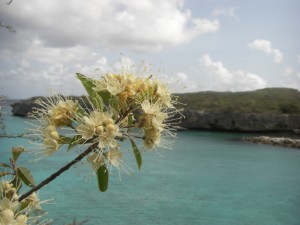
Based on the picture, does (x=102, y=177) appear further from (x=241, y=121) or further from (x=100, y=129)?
(x=241, y=121)

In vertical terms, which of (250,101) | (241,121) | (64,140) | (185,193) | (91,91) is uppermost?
(250,101)

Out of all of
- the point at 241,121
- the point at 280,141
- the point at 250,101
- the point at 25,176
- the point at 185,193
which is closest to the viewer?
the point at 25,176

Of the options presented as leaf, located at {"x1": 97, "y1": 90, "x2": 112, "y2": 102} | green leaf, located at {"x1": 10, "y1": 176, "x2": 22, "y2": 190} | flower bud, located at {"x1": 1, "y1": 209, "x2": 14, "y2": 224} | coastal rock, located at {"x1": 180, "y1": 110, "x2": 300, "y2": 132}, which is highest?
leaf, located at {"x1": 97, "y1": 90, "x2": 112, "y2": 102}

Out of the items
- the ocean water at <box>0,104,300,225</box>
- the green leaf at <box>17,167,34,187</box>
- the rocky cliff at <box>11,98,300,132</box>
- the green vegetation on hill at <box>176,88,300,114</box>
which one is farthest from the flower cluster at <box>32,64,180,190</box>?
the green vegetation on hill at <box>176,88,300,114</box>

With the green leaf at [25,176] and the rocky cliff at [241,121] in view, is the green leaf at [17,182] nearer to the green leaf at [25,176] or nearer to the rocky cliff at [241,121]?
Result: the green leaf at [25,176]

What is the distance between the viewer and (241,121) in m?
54.0

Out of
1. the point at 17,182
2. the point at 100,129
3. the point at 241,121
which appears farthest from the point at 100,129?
the point at 241,121

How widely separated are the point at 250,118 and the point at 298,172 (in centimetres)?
2730

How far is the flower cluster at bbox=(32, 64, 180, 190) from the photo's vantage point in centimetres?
147

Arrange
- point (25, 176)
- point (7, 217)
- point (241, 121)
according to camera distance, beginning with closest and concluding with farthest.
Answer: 1. point (7, 217)
2. point (25, 176)
3. point (241, 121)

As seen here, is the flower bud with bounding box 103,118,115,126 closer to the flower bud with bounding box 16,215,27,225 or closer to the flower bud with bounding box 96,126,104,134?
the flower bud with bounding box 96,126,104,134

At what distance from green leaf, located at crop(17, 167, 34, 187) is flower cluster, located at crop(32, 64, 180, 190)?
0.36 ft

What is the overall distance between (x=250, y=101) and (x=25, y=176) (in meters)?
66.9

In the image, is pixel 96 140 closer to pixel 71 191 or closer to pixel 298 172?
pixel 71 191
